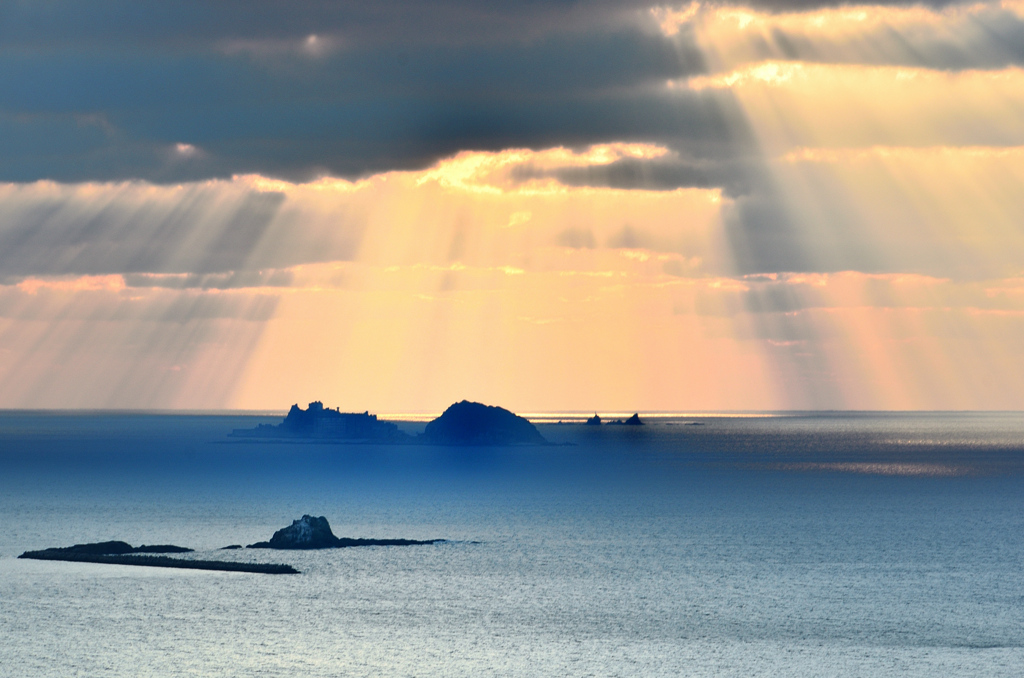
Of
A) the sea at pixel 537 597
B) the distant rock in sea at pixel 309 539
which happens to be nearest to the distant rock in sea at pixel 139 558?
the sea at pixel 537 597

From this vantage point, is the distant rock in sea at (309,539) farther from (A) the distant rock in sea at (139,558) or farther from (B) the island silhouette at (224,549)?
(A) the distant rock in sea at (139,558)

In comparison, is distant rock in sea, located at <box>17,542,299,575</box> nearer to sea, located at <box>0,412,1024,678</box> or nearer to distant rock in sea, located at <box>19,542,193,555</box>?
distant rock in sea, located at <box>19,542,193,555</box>

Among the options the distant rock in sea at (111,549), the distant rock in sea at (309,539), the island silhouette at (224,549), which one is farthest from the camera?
the distant rock in sea at (309,539)

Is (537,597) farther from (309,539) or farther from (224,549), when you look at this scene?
(224,549)

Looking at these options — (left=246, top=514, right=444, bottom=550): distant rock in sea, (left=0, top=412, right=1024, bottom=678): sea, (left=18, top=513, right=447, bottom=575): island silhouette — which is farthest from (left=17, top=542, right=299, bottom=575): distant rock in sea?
(left=246, top=514, right=444, bottom=550): distant rock in sea

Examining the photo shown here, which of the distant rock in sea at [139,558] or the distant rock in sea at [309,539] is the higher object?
the distant rock in sea at [309,539]

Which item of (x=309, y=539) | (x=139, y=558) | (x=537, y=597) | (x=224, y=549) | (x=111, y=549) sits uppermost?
(x=309, y=539)

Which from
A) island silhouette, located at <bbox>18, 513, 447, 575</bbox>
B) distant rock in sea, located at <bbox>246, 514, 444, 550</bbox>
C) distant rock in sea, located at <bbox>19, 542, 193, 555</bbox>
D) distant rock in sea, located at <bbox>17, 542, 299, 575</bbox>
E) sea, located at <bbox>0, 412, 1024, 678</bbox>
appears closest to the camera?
sea, located at <bbox>0, 412, 1024, 678</bbox>

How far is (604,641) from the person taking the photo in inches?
2418

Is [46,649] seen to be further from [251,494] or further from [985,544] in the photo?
[251,494]

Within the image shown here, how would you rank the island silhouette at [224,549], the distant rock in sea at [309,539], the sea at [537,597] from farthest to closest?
the distant rock in sea at [309,539] < the island silhouette at [224,549] < the sea at [537,597]

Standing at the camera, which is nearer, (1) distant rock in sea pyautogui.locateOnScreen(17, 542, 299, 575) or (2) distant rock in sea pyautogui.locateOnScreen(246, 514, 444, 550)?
(1) distant rock in sea pyautogui.locateOnScreen(17, 542, 299, 575)

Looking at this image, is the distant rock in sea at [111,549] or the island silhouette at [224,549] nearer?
the island silhouette at [224,549]

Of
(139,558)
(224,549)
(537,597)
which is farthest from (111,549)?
(537,597)
